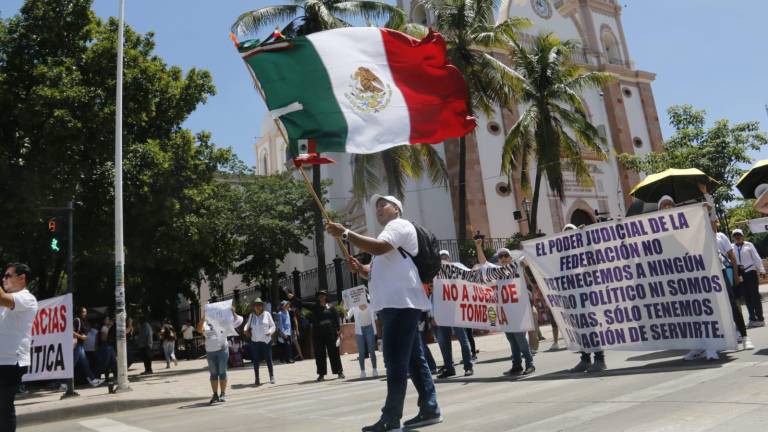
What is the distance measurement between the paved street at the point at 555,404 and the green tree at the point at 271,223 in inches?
708

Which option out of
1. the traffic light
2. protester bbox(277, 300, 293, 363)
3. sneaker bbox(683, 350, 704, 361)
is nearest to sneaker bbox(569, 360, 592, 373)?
sneaker bbox(683, 350, 704, 361)

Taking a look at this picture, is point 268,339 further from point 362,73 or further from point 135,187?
point 362,73

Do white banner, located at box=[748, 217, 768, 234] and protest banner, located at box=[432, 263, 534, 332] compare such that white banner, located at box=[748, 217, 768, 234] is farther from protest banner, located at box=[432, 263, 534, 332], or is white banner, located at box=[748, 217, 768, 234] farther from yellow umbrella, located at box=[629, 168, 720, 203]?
protest banner, located at box=[432, 263, 534, 332]

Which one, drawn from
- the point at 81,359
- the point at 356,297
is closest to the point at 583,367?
the point at 356,297

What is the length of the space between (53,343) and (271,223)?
18095 millimetres

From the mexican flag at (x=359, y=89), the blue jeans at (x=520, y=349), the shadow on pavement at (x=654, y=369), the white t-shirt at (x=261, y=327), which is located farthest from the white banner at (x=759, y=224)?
the white t-shirt at (x=261, y=327)

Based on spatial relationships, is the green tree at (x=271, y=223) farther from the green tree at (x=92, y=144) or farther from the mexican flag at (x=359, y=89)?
the mexican flag at (x=359, y=89)

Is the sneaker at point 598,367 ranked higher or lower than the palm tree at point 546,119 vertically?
lower

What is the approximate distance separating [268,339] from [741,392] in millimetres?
9555

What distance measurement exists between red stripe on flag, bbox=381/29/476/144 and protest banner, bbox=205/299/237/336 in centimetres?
514

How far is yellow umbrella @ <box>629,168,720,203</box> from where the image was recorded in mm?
10484

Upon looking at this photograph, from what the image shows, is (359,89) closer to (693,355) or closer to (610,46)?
(693,355)

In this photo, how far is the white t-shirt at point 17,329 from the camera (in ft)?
17.5

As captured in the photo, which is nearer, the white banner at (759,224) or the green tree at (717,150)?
the white banner at (759,224)
